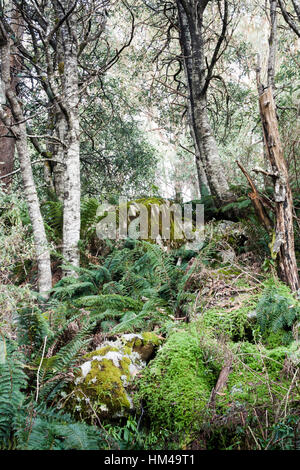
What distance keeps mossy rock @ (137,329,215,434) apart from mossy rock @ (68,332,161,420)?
0.13m

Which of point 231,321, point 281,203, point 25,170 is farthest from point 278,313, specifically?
point 25,170

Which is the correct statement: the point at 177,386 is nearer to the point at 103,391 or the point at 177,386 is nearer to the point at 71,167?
the point at 103,391

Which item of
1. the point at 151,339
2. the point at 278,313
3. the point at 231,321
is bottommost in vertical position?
the point at 151,339

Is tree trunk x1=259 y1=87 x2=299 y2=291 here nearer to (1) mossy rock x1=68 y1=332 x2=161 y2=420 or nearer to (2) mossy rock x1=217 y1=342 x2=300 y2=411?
(2) mossy rock x1=217 y1=342 x2=300 y2=411

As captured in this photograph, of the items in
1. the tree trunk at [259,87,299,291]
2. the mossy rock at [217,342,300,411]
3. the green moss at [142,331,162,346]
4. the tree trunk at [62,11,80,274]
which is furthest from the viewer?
the tree trunk at [62,11,80,274]

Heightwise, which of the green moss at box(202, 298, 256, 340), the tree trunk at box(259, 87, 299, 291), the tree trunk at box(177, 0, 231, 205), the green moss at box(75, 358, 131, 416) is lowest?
the green moss at box(75, 358, 131, 416)

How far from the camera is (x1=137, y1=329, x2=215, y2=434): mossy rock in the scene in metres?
2.04

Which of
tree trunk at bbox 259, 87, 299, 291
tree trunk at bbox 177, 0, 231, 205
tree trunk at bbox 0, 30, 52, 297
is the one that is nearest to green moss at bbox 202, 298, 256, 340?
tree trunk at bbox 259, 87, 299, 291

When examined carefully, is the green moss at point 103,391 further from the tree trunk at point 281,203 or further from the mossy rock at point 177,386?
the tree trunk at point 281,203

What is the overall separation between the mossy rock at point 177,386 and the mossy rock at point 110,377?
0.43 feet

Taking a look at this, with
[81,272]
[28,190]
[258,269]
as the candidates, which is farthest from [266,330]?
[28,190]

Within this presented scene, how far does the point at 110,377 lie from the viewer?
2379mm

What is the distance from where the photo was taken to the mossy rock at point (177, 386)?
204cm

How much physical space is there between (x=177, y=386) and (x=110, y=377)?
1.69ft
